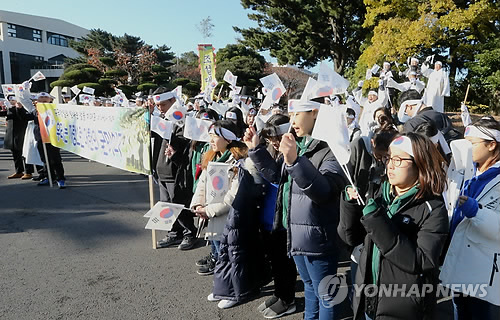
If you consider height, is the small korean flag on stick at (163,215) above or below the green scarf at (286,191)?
below

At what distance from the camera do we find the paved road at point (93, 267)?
10.1 ft

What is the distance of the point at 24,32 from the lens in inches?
1874

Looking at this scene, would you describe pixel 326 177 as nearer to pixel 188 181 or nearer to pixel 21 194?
pixel 188 181

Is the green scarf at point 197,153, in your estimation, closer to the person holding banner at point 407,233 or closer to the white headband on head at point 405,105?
the person holding banner at point 407,233

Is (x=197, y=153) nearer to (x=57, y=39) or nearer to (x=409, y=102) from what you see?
(x=409, y=102)

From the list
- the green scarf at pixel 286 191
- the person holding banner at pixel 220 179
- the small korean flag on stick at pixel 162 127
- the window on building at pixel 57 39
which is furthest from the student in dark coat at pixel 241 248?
the window on building at pixel 57 39

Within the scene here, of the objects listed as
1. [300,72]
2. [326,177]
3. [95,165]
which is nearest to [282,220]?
[326,177]

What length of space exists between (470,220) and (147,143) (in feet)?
11.5

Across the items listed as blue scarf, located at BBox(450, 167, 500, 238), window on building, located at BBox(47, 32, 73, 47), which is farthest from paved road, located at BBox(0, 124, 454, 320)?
window on building, located at BBox(47, 32, 73, 47)

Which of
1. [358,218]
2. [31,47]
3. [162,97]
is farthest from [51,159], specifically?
[31,47]

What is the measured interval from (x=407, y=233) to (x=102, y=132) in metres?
4.67

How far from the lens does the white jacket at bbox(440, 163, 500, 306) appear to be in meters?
1.97

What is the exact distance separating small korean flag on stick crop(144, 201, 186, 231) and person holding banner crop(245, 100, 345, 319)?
1264 mm

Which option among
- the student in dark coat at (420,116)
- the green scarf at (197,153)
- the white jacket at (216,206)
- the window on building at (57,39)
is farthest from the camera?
the window on building at (57,39)
